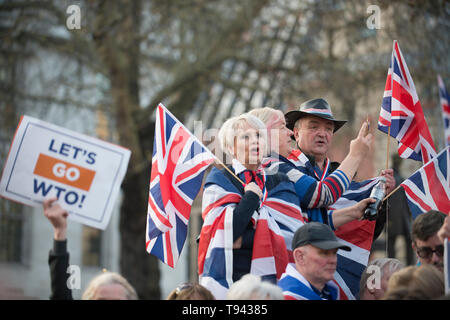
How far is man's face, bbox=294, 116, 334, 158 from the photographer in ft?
15.8

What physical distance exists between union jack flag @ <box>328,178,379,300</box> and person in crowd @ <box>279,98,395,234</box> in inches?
7.0

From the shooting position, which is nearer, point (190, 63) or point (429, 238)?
point (429, 238)

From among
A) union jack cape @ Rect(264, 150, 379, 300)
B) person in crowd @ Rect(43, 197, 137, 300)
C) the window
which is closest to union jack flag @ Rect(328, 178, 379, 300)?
union jack cape @ Rect(264, 150, 379, 300)

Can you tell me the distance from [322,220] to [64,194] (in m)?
1.55

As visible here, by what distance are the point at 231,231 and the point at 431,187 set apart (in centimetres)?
154

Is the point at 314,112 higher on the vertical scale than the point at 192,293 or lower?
higher

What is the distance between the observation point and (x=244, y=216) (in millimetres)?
4156

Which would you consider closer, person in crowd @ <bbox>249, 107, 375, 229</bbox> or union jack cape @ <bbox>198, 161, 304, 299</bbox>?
union jack cape @ <bbox>198, 161, 304, 299</bbox>

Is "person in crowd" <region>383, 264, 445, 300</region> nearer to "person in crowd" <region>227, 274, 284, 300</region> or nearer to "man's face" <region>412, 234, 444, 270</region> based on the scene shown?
"person in crowd" <region>227, 274, 284, 300</region>

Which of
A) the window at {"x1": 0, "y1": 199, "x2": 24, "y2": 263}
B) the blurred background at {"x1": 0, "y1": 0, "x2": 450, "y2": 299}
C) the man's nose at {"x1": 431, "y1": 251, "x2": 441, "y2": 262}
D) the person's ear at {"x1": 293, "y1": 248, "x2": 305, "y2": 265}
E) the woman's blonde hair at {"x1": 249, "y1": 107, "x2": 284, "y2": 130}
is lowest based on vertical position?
the window at {"x1": 0, "y1": 199, "x2": 24, "y2": 263}

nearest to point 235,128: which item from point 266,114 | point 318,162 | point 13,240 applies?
point 266,114

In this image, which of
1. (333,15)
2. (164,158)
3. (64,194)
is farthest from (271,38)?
(64,194)

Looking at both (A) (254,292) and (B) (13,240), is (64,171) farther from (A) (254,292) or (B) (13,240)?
(B) (13,240)

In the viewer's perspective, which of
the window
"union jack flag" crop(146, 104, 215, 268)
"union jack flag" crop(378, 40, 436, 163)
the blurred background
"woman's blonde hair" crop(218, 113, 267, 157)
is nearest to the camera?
"woman's blonde hair" crop(218, 113, 267, 157)
